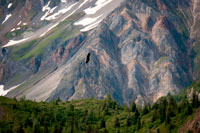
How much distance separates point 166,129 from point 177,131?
7380 mm

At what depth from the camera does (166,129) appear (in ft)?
656

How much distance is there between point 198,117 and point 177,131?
35.3ft

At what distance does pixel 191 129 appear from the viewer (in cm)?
18438

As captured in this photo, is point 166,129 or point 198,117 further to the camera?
point 166,129

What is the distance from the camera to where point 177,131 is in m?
193

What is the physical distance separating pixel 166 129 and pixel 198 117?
1719cm

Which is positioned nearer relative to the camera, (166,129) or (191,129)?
(191,129)

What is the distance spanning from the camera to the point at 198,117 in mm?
187125

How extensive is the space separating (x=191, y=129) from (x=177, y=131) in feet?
32.1

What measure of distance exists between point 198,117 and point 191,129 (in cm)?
571
